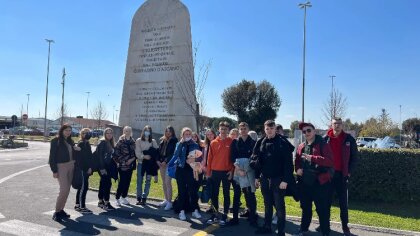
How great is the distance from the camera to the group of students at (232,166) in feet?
19.1

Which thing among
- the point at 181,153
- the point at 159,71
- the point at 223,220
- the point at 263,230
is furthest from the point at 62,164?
the point at 159,71

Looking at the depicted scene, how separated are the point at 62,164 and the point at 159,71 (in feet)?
34.1

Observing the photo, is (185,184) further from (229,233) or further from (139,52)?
(139,52)

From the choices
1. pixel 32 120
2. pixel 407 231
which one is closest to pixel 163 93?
pixel 407 231

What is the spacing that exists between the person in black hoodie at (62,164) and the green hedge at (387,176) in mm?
6552

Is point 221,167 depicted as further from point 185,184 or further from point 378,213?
point 378,213

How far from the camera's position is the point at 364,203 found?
29.9 feet

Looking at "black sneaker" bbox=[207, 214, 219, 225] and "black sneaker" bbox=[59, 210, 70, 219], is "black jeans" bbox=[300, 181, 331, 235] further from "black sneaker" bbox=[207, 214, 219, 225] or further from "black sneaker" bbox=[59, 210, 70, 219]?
"black sneaker" bbox=[59, 210, 70, 219]

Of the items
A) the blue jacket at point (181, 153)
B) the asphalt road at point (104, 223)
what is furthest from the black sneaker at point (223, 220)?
the blue jacket at point (181, 153)

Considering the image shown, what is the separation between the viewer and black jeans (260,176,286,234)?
581 centimetres

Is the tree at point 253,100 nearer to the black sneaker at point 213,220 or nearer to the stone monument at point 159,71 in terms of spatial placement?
the stone monument at point 159,71

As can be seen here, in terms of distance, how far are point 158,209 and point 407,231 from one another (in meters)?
4.73

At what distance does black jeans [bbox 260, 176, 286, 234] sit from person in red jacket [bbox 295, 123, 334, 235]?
1.30 feet

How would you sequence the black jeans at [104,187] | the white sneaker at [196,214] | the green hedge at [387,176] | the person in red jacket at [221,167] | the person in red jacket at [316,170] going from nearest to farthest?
the person in red jacket at [316,170] → the person in red jacket at [221,167] → the white sneaker at [196,214] → the black jeans at [104,187] → the green hedge at [387,176]
